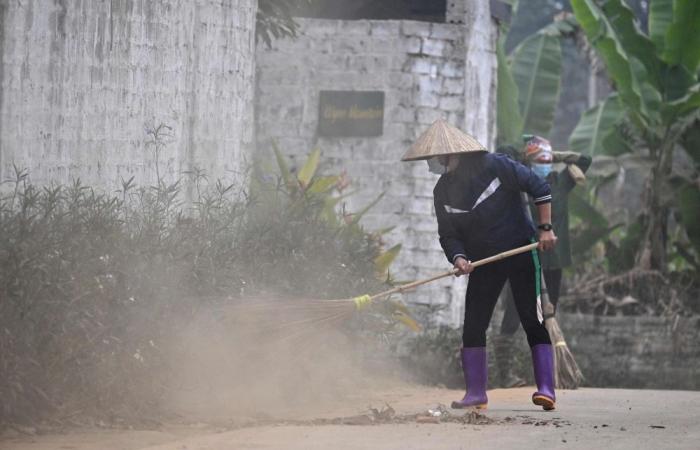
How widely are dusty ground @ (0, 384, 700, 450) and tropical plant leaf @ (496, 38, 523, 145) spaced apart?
25.8 ft

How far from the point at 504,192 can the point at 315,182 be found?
8.88 ft

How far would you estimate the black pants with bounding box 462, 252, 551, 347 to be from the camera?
1001 cm

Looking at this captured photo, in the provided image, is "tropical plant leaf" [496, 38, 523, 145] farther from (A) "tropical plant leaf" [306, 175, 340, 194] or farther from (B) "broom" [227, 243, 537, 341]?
(B) "broom" [227, 243, 537, 341]

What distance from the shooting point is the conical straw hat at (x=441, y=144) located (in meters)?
9.94

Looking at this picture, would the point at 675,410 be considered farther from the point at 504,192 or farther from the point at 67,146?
the point at 67,146

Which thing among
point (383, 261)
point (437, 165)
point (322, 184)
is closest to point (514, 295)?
point (437, 165)

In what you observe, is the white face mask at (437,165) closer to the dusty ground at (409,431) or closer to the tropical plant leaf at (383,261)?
the dusty ground at (409,431)

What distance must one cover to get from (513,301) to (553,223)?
0.77 meters

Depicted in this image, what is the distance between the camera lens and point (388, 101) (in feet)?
49.3

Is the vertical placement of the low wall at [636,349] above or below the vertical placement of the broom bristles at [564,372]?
below

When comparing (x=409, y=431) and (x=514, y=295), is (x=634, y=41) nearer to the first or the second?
(x=514, y=295)

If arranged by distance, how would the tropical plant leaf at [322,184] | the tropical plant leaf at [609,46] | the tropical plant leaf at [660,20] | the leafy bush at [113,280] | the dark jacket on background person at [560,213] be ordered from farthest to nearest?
the tropical plant leaf at [660,20] → the tropical plant leaf at [609,46] → the dark jacket on background person at [560,213] → the tropical plant leaf at [322,184] → the leafy bush at [113,280]

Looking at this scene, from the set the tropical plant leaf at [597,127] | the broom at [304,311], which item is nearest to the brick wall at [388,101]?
the broom at [304,311]

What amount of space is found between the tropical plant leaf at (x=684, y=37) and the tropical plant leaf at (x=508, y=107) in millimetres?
1840
